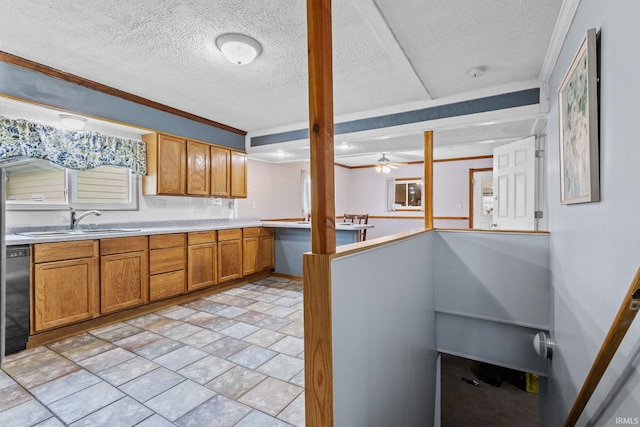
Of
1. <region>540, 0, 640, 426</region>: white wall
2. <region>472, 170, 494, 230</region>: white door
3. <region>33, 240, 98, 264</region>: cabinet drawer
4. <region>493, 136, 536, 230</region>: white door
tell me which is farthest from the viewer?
<region>472, 170, 494, 230</region>: white door

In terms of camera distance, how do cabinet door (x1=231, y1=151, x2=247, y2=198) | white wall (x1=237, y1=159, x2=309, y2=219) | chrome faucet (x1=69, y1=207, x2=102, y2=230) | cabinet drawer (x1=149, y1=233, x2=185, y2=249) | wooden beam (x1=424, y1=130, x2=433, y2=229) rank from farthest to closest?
white wall (x1=237, y1=159, x2=309, y2=219)
cabinet door (x1=231, y1=151, x2=247, y2=198)
cabinet drawer (x1=149, y1=233, x2=185, y2=249)
wooden beam (x1=424, y1=130, x2=433, y2=229)
chrome faucet (x1=69, y1=207, x2=102, y2=230)

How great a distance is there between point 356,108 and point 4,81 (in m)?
3.47

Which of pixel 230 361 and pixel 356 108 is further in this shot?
pixel 356 108

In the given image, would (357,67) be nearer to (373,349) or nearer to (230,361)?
(373,349)

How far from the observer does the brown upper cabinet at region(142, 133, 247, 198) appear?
145 inches

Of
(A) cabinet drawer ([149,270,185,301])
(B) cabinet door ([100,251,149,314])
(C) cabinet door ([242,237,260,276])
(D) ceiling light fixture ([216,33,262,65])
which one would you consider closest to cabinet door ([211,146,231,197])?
(C) cabinet door ([242,237,260,276])

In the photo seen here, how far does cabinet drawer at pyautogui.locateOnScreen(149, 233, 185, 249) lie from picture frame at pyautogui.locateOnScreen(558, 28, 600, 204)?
370cm

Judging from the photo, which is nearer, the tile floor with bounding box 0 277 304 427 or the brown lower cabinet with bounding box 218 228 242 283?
the tile floor with bounding box 0 277 304 427

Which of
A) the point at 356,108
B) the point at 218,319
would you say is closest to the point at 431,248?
the point at 356,108

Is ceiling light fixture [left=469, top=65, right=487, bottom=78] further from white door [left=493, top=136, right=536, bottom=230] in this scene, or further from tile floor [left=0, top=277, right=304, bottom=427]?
tile floor [left=0, top=277, right=304, bottom=427]

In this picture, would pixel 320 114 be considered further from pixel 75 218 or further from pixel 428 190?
pixel 75 218

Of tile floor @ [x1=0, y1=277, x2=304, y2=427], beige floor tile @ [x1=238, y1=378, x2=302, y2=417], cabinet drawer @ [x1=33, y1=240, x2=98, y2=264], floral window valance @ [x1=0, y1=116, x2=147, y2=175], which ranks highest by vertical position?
floral window valance @ [x1=0, y1=116, x2=147, y2=175]

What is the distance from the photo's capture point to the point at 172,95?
3.47 metres

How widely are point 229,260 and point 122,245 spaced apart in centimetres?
148
